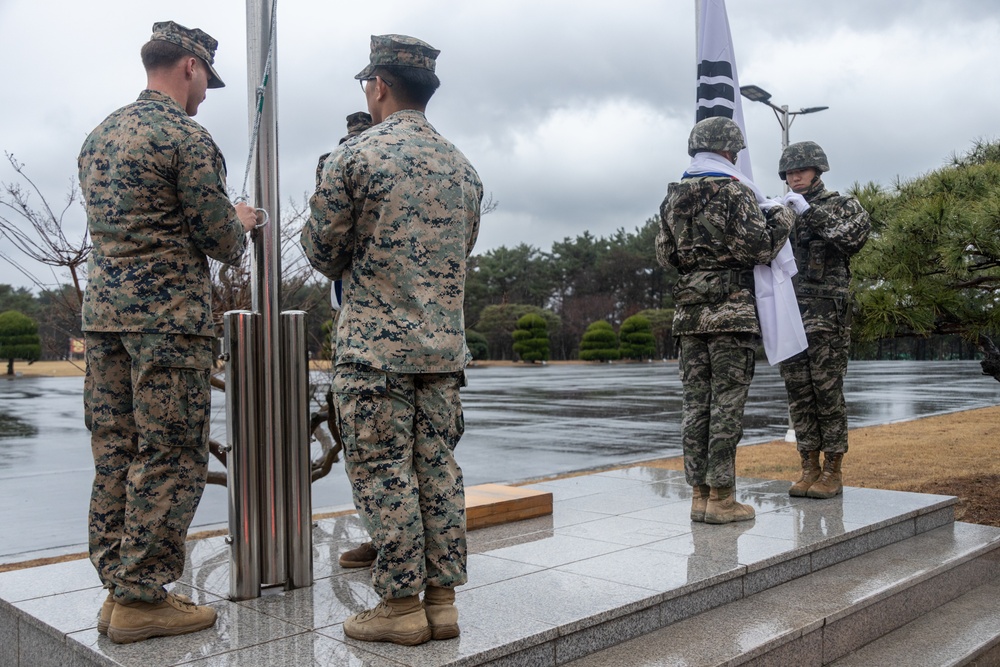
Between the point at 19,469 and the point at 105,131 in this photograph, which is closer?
the point at 105,131

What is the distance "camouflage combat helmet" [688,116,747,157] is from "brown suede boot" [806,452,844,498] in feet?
7.29

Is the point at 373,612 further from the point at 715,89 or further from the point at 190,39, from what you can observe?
the point at 715,89

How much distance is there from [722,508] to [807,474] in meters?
1.24

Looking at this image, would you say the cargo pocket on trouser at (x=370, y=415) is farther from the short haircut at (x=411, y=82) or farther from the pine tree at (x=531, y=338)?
the pine tree at (x=531, y=338)

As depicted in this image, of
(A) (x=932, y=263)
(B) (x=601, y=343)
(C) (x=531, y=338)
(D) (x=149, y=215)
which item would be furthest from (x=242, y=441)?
(B) (x=601, y=343)

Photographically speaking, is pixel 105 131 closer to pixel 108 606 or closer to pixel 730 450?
pixel 108 606

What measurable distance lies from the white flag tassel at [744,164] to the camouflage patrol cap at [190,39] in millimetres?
3033

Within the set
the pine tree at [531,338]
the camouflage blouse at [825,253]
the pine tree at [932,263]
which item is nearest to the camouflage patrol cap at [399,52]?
the camouflage blouse at [825,253]

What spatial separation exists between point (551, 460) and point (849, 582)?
6257 mm

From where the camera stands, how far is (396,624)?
3125mm

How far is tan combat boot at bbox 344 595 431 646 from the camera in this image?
3.11m

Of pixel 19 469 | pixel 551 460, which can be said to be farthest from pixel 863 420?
pixel 19 469

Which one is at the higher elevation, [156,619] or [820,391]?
[820,391]

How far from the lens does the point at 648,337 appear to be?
4941cm
